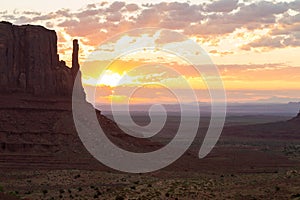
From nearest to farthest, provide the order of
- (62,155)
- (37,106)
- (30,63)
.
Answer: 1. (62,155)
2. (37,106)
3. (30,63)

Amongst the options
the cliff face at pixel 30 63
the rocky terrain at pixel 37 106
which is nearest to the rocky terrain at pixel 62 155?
the rocky terrain at pixel 37 106

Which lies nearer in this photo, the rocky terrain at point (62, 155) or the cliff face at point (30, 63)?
the rocky terrain at point (62, 155)

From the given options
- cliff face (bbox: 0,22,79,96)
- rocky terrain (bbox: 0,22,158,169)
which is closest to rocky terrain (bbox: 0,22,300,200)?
rocky terrain (bbox: 0,22,158,169)

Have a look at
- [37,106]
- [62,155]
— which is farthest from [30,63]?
[62,155]

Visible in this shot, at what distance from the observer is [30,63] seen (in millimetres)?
76188

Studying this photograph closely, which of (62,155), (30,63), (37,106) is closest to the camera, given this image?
(62,155)

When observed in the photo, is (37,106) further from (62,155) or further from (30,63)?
(62,155)

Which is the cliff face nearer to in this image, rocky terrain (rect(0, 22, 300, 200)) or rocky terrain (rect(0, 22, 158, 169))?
rocky terrain (rect(0, 22, 158, 169))

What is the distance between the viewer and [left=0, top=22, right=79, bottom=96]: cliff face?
74250 mm

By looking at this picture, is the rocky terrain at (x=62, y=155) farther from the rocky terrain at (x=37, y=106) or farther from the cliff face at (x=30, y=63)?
the cliff face at (x=30, y=63)

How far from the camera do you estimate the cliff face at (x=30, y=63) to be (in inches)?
2923

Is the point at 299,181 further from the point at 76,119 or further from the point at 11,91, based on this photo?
the point at 11,91

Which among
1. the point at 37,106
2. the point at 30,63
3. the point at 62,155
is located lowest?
the point at 62,155

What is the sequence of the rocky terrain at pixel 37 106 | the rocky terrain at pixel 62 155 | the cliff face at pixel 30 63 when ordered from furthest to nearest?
the cliff face at pixel 30 63
the rocky terrain at pixel 37 106
the rocky terrain at pixel 62 155
